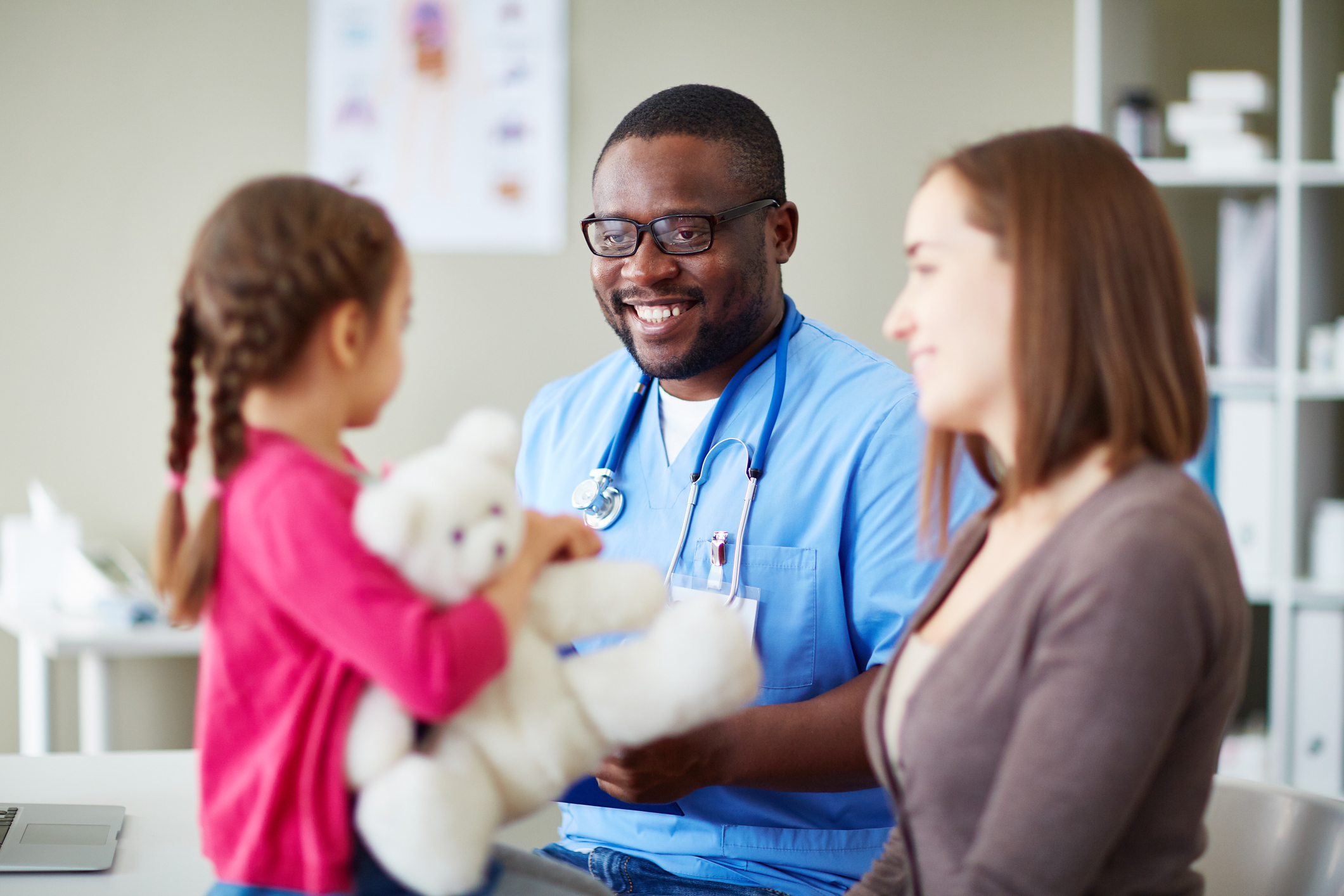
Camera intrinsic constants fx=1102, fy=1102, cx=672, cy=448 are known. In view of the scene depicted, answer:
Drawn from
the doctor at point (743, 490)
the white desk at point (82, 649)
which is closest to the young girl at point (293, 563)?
the doctor at point (743, 490)

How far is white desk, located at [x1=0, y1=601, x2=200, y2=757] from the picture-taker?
2146mm

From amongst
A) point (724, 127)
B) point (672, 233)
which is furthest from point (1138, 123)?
point (672, 233)

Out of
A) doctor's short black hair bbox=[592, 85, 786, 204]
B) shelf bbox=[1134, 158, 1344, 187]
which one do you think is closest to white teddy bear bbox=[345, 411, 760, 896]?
doctor's short black hair bbox=[592, 85, 786, 204]

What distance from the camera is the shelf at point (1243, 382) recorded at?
2.30 metres

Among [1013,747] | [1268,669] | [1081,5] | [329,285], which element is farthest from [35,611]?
[1268,669]

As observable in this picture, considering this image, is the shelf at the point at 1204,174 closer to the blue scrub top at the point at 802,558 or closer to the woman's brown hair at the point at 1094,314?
the blue scrub top at the point at 802,558

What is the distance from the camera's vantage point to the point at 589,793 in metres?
1.31

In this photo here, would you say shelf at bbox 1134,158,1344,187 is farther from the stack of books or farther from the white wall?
the white wall

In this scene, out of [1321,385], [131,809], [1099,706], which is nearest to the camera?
[1099,706]

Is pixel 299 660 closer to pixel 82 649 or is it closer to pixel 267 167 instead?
pixel 82 649

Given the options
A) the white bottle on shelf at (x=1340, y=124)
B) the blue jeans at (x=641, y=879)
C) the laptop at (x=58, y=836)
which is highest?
the white bottle on shelf at (x=1340, y=124)

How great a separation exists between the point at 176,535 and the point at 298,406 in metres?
0.14

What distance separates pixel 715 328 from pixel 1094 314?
0.74 meters

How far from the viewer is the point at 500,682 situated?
0.79 metres
